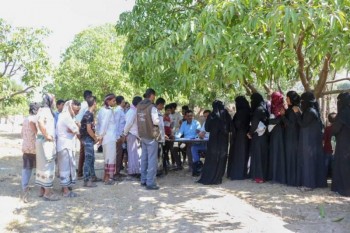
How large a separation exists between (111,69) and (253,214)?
52.8 feet

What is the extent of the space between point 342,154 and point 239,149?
2.03 m

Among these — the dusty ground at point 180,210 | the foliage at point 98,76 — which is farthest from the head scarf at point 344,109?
the foliage at point 98,76

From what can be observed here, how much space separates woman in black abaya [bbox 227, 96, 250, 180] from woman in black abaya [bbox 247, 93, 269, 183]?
0.17 m

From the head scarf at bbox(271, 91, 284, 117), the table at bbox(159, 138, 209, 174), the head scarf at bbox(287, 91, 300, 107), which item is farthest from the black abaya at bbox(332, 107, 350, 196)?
the table at bbox(159, 138, 209, 174)

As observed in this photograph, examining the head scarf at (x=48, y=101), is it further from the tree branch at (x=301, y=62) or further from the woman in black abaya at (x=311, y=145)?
the woman in black abaya at (x=311, y=145)

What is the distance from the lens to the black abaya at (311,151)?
6.85 m

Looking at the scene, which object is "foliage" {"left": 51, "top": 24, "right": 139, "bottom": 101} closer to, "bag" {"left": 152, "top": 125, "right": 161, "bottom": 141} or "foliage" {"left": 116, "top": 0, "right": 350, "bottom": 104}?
"bag" {"left": 152, "top": 125, "right": 161, "bottom": 141}

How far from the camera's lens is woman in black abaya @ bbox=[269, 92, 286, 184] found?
7305 millimetres

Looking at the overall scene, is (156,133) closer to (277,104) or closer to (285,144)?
(277,104)

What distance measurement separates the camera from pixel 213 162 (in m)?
7.60

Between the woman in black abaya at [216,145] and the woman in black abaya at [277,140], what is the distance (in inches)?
34.8

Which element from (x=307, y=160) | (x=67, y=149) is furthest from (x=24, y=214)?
(x=307, y=160)

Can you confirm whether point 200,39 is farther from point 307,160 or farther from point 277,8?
point 307,160

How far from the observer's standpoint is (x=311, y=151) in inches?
270
